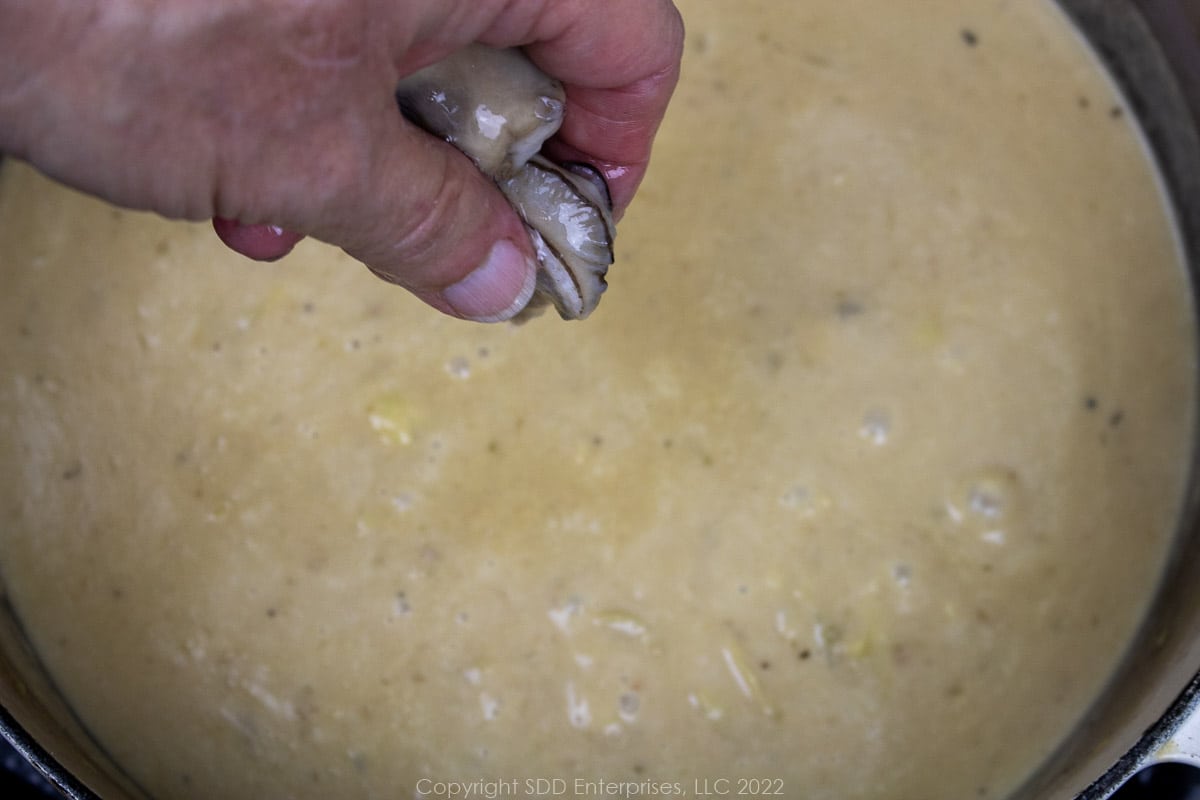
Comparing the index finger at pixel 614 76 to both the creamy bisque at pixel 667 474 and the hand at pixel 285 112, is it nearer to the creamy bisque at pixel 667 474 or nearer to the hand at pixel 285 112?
the hand at pixel 285 112

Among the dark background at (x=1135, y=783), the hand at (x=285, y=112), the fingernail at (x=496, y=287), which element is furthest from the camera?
the dark background at (x=1135, y=783)

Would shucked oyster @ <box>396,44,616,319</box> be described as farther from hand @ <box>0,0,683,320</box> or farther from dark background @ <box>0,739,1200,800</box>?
dark background @ <box>0,739,1200,800</box>

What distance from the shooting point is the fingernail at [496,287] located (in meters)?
0.78

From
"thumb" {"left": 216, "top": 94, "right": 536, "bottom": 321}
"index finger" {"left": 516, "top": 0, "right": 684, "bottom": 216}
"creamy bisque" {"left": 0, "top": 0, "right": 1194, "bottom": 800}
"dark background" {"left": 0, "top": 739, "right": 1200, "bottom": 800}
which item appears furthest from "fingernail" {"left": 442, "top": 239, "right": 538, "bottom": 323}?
"dark background" {"left": 0, "top": 739, "right": 1200, "bottom": 800}

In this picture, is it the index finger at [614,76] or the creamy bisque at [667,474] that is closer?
the index finger at [614,76]

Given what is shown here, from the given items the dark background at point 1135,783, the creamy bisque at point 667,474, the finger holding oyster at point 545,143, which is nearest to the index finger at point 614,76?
the finger holding oyster at point 545,143

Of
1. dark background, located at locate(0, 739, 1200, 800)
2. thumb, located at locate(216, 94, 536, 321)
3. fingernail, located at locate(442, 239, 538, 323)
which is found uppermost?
thumb, located at locate(216, 94, 536, 321)

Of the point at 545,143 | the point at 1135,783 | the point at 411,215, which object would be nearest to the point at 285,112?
the point at 411,215

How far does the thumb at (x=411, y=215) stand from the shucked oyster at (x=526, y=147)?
0.10ft

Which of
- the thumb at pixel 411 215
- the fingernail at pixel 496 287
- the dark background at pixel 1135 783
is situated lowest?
the dark background at pixel 1135 783

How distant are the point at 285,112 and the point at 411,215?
114mm

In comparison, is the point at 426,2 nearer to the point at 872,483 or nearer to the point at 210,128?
the point at 210,128

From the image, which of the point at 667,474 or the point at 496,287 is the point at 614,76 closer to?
the point at 496,287

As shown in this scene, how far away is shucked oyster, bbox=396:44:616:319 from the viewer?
2.56ft
